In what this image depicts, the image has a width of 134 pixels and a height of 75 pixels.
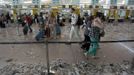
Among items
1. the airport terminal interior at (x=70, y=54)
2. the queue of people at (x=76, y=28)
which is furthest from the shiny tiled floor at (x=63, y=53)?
the queue of people at (x=76, y=28)

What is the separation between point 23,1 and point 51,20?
1103 cm

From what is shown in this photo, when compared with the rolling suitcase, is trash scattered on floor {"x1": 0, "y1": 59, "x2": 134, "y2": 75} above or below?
below

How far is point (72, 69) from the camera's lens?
6793mm

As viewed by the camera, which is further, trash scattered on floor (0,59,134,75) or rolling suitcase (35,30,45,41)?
rolling suitcase (35,30,45,41)

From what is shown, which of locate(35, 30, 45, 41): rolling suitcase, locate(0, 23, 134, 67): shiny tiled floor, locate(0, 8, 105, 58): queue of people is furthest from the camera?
locate(35, 30, 45, 41): rolling suitcase

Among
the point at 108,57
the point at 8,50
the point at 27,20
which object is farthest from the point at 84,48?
the point at 27,20

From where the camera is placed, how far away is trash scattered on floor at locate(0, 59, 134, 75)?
6.51 metres

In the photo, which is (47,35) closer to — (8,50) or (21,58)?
(8,50)

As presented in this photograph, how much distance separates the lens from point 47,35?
11.4 meters

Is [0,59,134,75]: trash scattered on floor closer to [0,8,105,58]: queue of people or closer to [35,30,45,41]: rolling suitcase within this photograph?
[0,8,105,58]: queue of people

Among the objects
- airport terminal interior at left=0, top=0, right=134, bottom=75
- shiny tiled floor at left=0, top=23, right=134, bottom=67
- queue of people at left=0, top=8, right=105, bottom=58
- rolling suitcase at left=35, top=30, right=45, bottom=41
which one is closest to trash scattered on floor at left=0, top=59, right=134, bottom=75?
airport terminal interior at left=0, top=0, right=134, bottom=75

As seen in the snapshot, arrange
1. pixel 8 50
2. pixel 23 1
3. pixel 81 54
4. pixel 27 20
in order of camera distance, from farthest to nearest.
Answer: pixel 23 1 < pixel 27 20 < pixel 8 50 < pixel 81 54

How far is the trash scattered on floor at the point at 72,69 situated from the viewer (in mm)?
6508

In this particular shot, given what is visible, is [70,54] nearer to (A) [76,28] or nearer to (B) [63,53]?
(B) [63,53]
